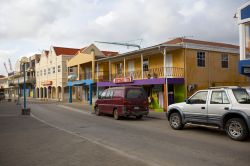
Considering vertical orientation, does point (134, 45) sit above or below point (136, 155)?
above

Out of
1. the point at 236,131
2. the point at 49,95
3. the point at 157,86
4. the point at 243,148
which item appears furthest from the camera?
the point at 49,95

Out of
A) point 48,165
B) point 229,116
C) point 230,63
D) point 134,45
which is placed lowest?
point 48,165

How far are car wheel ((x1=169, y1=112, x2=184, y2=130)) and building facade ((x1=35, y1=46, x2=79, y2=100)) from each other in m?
41.2

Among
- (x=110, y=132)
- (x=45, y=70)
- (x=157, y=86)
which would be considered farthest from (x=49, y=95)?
(x=110, y=132)

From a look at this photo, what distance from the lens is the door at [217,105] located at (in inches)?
433

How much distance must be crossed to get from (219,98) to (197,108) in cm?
111

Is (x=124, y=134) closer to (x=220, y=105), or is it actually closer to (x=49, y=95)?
(x=220, y=105)

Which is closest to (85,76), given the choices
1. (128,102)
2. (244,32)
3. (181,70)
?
(181,70)

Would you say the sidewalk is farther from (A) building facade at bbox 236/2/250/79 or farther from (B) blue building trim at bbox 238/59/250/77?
(A) building facade at bbox 236/2/250/79

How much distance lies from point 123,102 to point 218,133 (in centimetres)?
698

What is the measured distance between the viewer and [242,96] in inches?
425

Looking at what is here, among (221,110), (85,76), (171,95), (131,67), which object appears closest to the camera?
(221,110)

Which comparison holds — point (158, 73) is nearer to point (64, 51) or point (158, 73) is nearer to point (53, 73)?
point (64, 51)

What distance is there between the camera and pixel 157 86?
2650 cm
